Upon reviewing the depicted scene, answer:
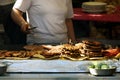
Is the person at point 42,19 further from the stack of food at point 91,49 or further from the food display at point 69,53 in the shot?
the stack of food at point 91,49

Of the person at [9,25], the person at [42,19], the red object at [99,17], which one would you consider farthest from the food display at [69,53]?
the red object at [99,17]

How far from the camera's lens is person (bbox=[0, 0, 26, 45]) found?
404cm

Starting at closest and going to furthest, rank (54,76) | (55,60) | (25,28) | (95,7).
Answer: (54,76), (55,60), (25,28), (95,7)

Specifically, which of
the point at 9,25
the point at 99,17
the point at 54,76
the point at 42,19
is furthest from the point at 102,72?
the point at 99,17

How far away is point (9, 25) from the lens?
13.4 ft

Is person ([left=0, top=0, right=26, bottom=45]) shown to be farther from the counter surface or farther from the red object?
the counter surface

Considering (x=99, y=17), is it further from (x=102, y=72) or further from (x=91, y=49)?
(x=102, y=72)

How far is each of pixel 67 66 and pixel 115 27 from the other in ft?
10.6

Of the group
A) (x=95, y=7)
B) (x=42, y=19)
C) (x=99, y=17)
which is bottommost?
(x=99, y=17)

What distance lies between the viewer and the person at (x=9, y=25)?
4.04 m

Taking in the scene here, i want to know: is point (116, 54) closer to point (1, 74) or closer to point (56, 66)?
point (56, 66)

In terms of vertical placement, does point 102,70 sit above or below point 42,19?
below

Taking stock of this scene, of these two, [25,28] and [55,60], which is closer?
[55,60]

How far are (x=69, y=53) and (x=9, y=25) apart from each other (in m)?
1.51
